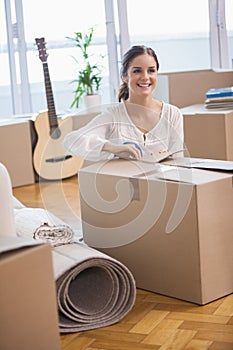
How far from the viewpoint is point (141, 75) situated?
10.2ft

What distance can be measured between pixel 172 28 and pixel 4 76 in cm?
131

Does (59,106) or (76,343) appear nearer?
(76,343)

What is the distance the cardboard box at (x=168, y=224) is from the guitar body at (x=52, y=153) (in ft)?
6.89

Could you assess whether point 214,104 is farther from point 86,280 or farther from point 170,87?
point 86,280

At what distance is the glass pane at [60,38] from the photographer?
571 cm

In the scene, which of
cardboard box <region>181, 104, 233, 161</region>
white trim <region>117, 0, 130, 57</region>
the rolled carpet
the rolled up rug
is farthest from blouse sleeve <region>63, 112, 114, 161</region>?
white trim <region>117, 0, 130, 57</region>

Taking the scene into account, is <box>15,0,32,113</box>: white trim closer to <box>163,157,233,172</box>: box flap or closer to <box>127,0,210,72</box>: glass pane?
<box>127,0,210,72</box>: glass pane

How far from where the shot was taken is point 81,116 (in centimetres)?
517

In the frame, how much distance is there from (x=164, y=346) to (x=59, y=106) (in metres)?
3.82

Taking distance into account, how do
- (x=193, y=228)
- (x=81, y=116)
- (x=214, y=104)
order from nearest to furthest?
(x=193, y=228) → (x=214, y=104) → (x=81, y=116)

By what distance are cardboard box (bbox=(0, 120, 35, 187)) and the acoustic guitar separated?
56 mm

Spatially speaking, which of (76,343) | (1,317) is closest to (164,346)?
(76,343)

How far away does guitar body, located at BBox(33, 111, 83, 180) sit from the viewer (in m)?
4.95

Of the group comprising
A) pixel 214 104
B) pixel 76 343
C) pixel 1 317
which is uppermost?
pixel 214 104
